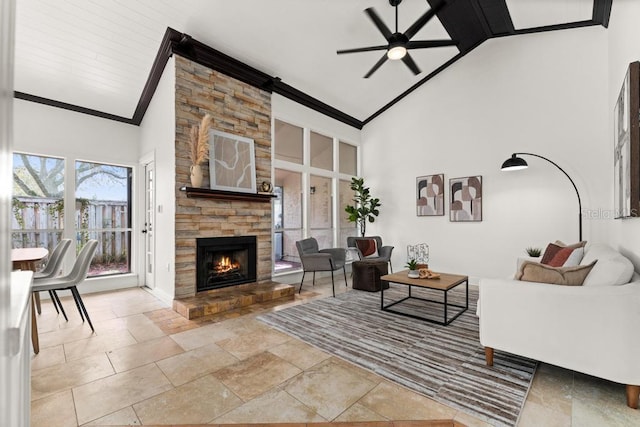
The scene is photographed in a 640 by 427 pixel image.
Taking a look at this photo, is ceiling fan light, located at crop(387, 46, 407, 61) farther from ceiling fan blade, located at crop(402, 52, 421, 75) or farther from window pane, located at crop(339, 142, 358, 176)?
window pane, located at crop(339, 142, 358, 176)

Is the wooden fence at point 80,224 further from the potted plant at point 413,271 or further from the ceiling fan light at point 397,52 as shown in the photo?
the ceiling fan light at point 397,52

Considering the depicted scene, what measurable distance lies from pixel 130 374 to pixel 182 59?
3.55 m

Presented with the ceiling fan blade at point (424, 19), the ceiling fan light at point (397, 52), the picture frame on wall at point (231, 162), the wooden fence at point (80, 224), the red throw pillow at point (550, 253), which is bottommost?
the red throw pillow at point (550, 253)

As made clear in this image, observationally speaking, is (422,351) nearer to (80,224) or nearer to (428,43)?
(428,43)

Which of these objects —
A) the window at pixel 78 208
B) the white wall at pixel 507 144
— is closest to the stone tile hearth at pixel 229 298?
the window at pixel 78 208

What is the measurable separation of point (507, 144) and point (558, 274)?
10.8 feet

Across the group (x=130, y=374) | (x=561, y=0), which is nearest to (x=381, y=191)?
(x=561, y=0)

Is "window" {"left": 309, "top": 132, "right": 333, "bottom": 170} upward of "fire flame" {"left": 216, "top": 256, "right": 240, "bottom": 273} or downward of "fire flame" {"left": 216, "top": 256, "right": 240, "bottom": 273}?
upward

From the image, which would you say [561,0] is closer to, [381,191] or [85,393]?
[381,191]

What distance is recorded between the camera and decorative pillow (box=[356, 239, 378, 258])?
5.45 metres

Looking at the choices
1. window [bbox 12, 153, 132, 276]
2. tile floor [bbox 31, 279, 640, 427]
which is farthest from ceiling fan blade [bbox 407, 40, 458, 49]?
window [bbox 12, 153, 132, 276]

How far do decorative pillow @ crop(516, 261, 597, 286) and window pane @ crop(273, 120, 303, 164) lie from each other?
13.0ft

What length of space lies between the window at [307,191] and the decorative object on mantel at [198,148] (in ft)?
4.65

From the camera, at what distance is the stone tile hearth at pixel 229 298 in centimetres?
353
